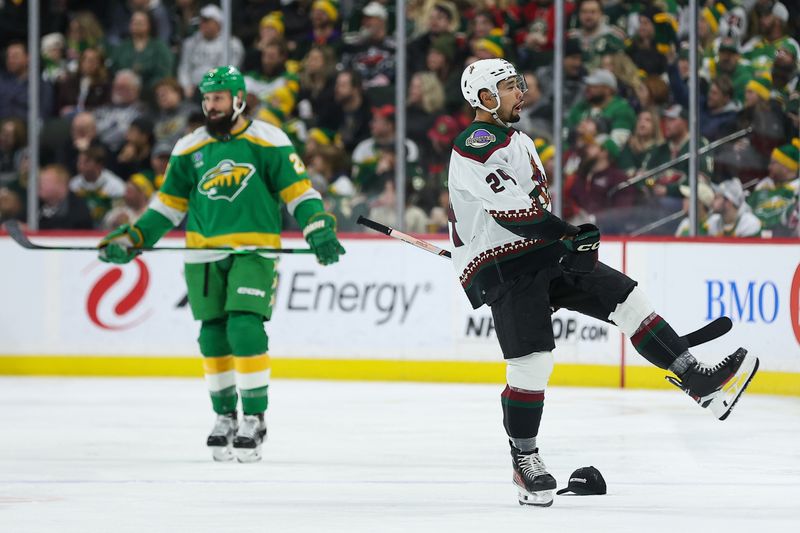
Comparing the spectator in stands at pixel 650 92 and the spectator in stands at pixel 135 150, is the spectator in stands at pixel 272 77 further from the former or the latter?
the spectator in stands at pixel 650 92

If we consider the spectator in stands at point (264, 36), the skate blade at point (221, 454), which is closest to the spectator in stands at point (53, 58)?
the spectator in stands at point (264, 36)

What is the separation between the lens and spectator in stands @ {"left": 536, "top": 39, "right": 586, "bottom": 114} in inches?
350

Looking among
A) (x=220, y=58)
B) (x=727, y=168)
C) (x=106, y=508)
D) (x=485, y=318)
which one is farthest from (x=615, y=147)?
(x=106, y=508)

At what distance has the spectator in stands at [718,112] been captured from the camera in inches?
335

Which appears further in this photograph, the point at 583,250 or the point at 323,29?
the point at 323,29

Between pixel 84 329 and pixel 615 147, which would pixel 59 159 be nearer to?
pixel 84 329

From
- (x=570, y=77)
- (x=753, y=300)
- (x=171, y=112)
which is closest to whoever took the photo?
(x=753, y=300)

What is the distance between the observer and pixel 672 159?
8.63 m

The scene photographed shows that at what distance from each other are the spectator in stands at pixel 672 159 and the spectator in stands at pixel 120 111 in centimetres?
341

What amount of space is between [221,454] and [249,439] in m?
0.12

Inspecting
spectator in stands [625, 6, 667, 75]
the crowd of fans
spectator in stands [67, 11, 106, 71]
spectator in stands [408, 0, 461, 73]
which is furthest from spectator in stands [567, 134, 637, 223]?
spectator in stands [67, 11, 106, 71]

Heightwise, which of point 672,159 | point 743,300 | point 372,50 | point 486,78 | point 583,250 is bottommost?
point 743,300

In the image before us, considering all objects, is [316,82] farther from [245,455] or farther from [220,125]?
[245,455]

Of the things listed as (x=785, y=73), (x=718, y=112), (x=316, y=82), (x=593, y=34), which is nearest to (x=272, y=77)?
(x=316, y=82)
